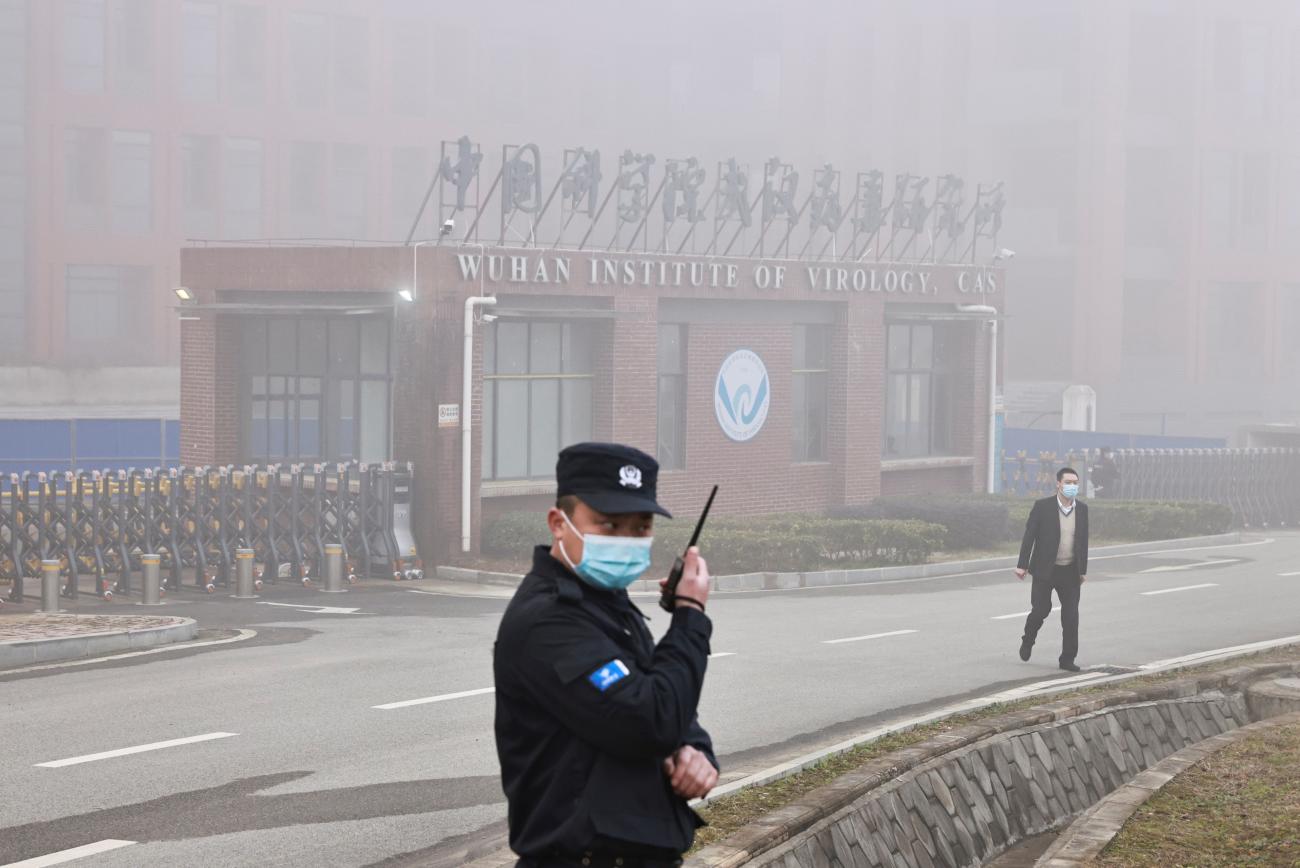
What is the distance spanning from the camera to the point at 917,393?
36.1 meters

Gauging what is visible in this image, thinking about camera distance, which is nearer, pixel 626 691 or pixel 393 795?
pixel 626 691

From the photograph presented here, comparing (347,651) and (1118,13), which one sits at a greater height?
(1118,13)

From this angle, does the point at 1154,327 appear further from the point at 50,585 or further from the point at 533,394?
the point at 50,585

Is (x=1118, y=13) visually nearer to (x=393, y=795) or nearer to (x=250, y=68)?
(x=250, y=68)

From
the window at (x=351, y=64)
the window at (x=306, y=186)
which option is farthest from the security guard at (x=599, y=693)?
the window at (x=351, y=64)

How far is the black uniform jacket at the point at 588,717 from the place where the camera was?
4.24 m

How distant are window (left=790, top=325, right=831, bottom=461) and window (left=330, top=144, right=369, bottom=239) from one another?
36388mm

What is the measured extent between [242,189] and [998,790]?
5727 cm

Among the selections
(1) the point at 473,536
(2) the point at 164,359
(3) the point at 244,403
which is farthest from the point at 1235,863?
(2) the point at 164,359

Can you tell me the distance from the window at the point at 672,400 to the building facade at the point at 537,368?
33 mm

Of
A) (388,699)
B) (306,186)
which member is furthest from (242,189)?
(388,699)

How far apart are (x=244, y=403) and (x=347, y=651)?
40.7 feet

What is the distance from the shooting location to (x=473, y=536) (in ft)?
85.7

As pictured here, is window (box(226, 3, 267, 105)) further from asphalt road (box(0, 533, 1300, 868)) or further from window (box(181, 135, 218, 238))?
asphalt road (box(0, 533, 1300, 868))
